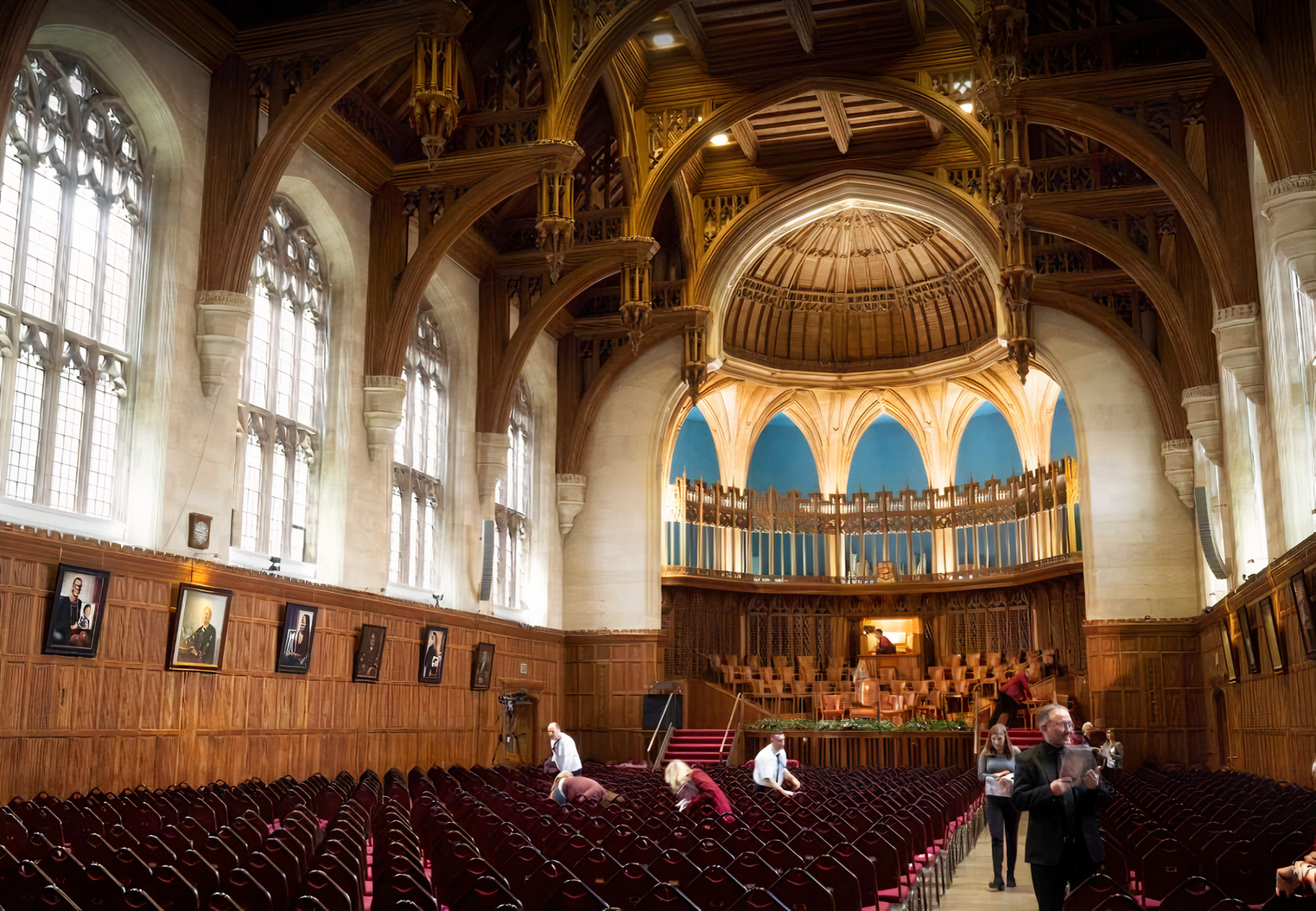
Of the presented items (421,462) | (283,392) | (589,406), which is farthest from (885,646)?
(283,392)

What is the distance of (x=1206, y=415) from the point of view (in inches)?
795

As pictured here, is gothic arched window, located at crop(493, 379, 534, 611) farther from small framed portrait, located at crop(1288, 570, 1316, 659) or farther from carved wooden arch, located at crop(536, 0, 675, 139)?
small framed portrait, located at crop(1288, 570, 1316, 659)

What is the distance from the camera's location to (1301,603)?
43.5ft

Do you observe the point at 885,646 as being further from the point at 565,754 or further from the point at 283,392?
the point at 283,392

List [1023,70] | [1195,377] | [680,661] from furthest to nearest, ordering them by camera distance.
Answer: [680,661] → [1195,377] → [1023,70]

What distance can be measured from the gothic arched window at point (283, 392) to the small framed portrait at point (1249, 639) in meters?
13.9

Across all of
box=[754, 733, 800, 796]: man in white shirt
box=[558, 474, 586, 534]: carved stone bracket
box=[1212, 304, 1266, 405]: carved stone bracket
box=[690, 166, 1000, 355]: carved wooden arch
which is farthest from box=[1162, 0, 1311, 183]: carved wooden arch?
box=[558, 474, 586, 534]: carved stone bracket

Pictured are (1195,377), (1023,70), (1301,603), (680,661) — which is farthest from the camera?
(680,661)

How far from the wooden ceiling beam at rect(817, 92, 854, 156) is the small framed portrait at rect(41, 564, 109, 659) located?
Result: 15310mm

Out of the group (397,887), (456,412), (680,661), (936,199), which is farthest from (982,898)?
(680,661)

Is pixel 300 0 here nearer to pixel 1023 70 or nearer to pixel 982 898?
pixel 1023 70

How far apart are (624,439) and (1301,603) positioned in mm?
16232

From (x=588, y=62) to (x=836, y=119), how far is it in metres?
7.33

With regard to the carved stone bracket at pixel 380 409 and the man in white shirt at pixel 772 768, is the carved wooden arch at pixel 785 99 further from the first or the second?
the man in white shirt at pixel 772 768
